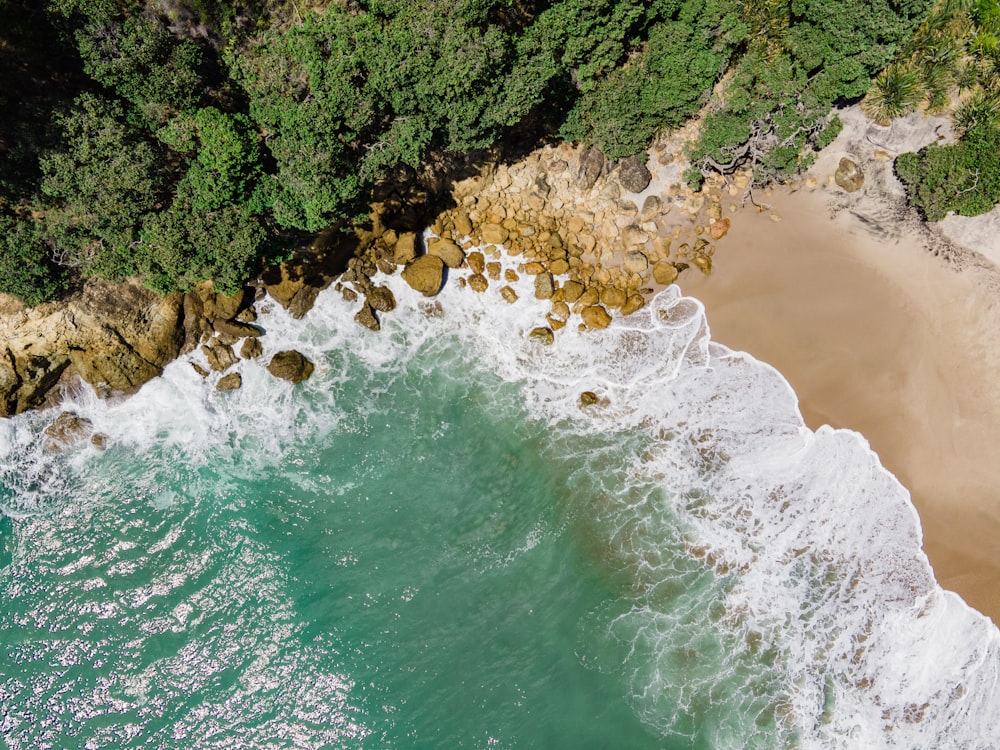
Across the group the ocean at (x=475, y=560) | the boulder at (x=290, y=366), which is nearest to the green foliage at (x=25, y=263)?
the ocean at (x=475, y=560)

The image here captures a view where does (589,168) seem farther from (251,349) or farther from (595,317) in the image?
(251,349)

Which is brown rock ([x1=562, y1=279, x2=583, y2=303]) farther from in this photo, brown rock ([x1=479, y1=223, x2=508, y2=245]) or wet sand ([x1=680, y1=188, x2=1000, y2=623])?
wet sand ([x1=680, y1=188, x2=1000, y2=623])

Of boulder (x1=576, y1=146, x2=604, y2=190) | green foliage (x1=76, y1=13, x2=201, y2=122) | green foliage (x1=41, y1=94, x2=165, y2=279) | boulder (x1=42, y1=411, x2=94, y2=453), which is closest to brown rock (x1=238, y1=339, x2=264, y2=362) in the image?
green foliage (x1=41, y1=94, x2=165, y2=279)

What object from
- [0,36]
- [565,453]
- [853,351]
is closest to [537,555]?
[565,453]

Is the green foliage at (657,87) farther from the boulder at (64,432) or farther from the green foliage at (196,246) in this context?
the boulder at (64,432)

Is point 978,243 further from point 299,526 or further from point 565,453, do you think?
point 299,526

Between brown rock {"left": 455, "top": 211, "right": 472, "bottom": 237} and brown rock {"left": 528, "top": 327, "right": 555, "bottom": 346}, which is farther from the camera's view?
brown rock {"left": 455, "top": 211, "right": 472, "bottom": 237}
